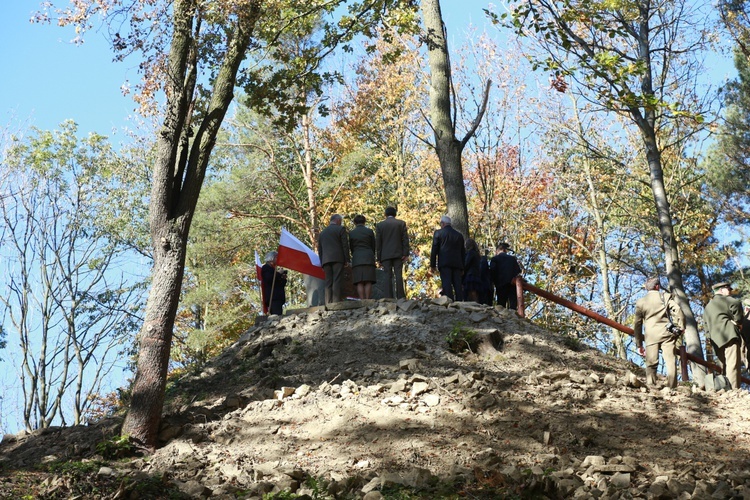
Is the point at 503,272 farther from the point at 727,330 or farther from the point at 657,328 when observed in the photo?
the point at 727,330

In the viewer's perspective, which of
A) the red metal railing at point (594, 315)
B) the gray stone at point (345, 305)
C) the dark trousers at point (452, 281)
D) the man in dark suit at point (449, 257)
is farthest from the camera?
the dark trousers at point (452, 281)

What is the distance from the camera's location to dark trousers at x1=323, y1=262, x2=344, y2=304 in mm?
13727

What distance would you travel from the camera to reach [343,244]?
1356 centimetres

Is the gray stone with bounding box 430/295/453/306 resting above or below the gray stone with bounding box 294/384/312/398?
above

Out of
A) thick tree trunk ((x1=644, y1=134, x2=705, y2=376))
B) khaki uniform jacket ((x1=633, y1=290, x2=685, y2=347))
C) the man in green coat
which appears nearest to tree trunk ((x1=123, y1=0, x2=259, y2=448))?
khaki uniform jacket ((x1=633, y1=290, x2=685, y2=347))

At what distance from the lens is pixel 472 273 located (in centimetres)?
1393

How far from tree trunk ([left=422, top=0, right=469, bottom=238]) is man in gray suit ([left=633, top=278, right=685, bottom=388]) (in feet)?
13.5

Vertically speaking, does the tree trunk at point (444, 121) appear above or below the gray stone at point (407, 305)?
above

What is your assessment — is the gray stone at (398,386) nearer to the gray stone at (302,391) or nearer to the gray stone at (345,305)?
the gray stone at (302,391)

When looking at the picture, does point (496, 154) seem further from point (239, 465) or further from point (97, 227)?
point (239, 465)

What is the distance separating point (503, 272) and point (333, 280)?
2973mm

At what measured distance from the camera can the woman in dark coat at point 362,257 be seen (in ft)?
44.6

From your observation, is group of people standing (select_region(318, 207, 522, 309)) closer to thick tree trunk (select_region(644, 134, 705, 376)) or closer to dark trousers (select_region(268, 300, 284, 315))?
dark trousers (select_region(268, 300, 284, 315))

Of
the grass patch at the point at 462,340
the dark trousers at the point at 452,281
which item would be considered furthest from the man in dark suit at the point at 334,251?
the grass patch at the point at 462,340
